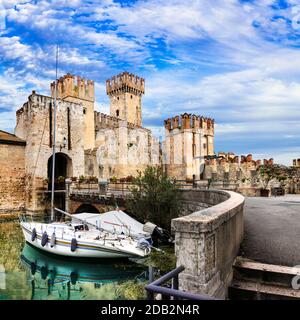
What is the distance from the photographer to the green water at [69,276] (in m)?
11.6

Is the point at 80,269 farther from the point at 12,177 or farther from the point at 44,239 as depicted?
the point at 12,177

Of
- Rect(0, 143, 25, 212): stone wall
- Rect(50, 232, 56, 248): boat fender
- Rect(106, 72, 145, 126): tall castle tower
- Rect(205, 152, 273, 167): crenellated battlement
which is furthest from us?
Rect(106, 72, 145, 126): tall castle tower

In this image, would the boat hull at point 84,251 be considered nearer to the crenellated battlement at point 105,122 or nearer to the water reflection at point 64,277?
the water reflection at point 64,277

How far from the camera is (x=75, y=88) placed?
4203cm

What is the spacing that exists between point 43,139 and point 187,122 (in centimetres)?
2022

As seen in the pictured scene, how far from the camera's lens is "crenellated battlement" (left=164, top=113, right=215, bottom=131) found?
4150 cm

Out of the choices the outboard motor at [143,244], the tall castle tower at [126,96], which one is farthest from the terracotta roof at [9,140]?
the tall castle tower at [126,96]

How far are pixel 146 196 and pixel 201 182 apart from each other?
593 cm

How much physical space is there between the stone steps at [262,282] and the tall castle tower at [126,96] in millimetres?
50685

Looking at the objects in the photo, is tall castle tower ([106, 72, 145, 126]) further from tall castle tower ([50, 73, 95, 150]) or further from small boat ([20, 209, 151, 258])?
small boat ([20, 209, 151, 258])

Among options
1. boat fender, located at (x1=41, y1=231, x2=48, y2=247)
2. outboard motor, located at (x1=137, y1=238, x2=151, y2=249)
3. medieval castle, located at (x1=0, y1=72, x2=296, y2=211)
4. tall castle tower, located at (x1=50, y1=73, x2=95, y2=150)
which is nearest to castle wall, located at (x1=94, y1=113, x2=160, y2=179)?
medieval castle, located at (x1=0, y1=72, x2=296, y2=211)

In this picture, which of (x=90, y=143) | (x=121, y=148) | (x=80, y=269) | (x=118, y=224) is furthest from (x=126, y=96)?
(x=80, y=269)

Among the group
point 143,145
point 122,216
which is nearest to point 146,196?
point 122,216

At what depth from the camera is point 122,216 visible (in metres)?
16.9
